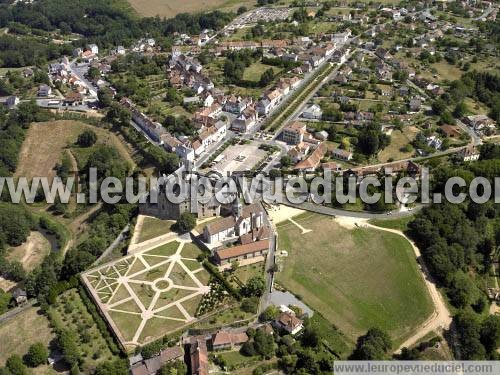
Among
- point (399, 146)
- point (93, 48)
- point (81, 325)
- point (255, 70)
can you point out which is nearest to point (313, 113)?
point (399, 146)

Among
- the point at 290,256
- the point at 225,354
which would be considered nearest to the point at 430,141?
the point at 290,256

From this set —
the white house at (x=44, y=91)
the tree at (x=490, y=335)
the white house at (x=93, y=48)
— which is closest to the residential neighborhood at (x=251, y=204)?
the tree at (x=490, y=335)

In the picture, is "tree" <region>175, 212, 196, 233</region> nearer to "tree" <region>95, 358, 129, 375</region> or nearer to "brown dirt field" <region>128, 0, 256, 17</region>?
"tree" <region>95, 358, 129, 375</region>

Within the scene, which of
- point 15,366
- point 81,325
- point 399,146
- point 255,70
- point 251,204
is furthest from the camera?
point 255,70

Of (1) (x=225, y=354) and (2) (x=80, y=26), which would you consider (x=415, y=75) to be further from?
(2) (x=80, y=26)

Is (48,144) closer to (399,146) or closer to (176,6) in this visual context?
(399,146)
